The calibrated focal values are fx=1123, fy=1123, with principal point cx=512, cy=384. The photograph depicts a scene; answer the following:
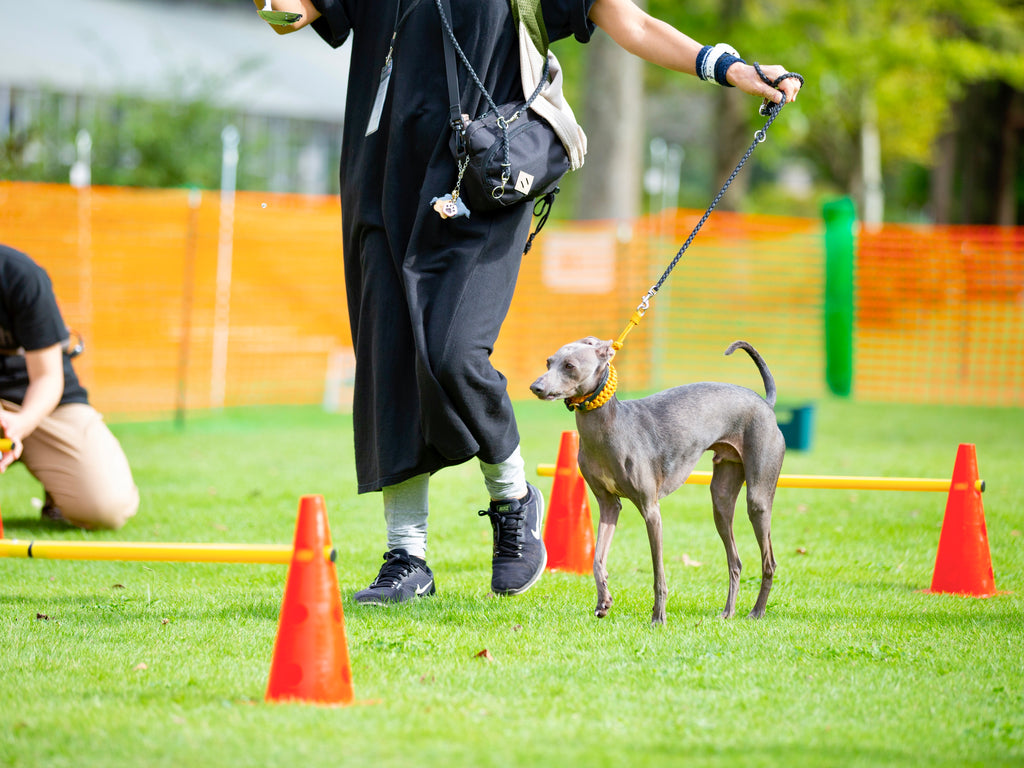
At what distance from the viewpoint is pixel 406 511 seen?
396cm

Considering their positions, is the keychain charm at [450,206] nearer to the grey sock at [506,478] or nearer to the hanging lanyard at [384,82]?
the hanging lanyard at [384,82]

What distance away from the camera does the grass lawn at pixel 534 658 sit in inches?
99.9

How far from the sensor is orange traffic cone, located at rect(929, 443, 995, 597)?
14.0 feet

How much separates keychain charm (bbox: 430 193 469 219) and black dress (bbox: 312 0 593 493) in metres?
0.06

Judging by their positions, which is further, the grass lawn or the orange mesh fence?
the orange mesh fence

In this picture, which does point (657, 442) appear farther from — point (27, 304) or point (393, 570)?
point (27, 304)

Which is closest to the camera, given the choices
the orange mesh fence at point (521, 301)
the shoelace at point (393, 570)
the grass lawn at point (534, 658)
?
the grass lawn at point (534, 658)

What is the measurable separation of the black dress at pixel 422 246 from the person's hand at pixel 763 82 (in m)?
0.53

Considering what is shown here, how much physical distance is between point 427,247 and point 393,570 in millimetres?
1138

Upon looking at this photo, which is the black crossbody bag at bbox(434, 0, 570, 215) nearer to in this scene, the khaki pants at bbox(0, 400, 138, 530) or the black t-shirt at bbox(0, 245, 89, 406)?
the black t-shirt at bbox(0, 245, 89, 406)

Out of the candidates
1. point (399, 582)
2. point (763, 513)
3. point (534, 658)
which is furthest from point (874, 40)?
point (534, 658)

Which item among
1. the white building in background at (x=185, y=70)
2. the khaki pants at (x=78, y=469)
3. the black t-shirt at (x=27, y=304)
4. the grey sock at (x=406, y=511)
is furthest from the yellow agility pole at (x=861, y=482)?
the white building in background at (x=185, y=70)

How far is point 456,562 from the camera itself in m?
4.83

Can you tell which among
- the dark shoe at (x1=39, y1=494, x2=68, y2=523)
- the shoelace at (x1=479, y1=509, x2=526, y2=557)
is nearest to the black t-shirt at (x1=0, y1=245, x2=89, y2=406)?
the dark shoe at (x1=39, y1=494, x2=68, y2=523)
